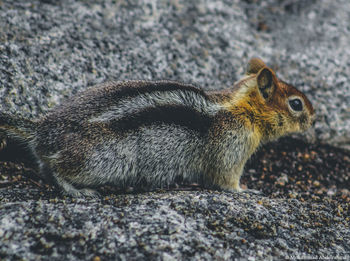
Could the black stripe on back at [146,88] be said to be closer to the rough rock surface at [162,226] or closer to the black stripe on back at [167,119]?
the black stripe on back at [167,119]

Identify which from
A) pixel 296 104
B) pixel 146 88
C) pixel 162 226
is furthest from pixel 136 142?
pixel 296 104

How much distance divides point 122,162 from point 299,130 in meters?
2.14

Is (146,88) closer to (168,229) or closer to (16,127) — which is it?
(16,127)

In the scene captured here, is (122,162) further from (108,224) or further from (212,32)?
(212,32)

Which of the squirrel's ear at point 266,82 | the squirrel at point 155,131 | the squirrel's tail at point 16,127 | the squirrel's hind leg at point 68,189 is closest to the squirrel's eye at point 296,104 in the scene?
the squirrel at point 155,131

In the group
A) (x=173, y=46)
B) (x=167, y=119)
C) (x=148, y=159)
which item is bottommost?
(x=148, y=159)

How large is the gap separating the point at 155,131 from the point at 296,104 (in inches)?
68.0

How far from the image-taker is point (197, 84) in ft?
13.9

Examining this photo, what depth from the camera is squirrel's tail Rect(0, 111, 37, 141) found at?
10.6 ft

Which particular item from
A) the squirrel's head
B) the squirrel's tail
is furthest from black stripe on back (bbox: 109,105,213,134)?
the squirrel's tail

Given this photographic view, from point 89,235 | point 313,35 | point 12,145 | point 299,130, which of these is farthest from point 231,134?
point 313,35

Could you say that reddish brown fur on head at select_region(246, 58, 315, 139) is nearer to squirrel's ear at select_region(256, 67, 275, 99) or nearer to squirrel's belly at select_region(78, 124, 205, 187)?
squirrel's ear at select_region(256, 67, 275, 99)

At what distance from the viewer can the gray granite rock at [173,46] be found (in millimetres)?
4348

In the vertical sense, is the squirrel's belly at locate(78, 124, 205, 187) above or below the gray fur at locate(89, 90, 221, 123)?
below
